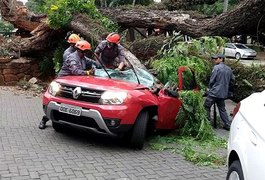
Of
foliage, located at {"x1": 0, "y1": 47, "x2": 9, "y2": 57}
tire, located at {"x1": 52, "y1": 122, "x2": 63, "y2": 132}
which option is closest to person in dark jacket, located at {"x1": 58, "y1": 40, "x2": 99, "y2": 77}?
tire, located at {"x1": 52, "y1": 122, "x2": 63, "y2": 132}

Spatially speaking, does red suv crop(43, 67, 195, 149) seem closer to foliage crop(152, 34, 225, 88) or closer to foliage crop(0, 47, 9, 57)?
foliage crop(152, 34, 225, 88)

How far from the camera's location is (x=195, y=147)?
6.90 m

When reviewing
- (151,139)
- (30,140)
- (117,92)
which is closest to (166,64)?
(151,139)

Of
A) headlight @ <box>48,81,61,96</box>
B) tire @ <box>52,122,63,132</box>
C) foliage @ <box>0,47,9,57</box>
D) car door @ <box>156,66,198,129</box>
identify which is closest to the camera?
headlight @ <box>48,81,61,96</box>

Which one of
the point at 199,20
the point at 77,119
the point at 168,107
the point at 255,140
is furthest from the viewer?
the point at 199,20

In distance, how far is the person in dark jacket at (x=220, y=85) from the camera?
852 cm

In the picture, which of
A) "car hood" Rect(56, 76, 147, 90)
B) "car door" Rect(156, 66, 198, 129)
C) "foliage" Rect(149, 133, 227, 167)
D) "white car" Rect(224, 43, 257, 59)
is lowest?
"white car" Rect(224, 43, 257, 59)

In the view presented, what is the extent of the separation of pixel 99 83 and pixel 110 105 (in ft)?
1.83

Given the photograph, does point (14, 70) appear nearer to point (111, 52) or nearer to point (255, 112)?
point (111, 52)

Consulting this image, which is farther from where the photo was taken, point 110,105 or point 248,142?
point 110,105

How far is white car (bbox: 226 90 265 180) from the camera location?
316cm

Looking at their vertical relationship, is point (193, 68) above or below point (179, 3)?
below

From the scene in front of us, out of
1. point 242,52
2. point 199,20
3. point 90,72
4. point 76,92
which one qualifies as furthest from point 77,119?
point 242,52

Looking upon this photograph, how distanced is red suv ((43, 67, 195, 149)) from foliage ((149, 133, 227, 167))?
308 millimetres
